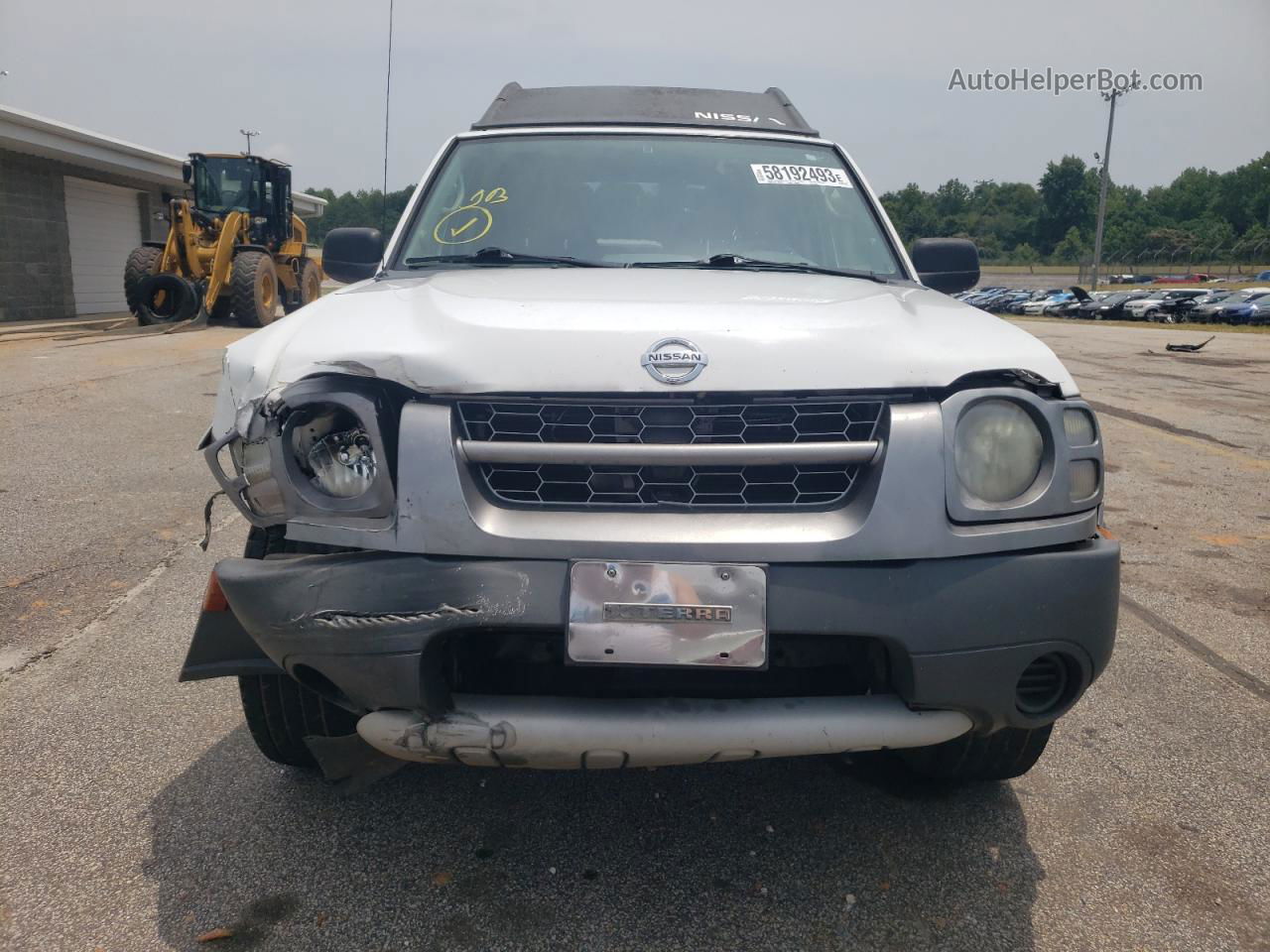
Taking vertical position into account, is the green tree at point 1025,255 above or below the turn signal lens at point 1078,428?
above

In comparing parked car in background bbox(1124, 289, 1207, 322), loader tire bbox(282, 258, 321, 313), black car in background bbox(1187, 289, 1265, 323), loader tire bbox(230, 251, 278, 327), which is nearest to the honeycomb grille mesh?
loader tire bbox(230, 251, 278, 327)

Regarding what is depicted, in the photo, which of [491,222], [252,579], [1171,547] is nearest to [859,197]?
[491,222]

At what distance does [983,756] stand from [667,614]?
1069 mm

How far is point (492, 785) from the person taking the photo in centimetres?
267

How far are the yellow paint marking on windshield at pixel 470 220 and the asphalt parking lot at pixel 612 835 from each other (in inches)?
64.4

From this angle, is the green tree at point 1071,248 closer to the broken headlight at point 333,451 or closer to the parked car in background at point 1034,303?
the parked car in background at point 1034,303

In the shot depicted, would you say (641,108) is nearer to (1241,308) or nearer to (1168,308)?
(1241,308)

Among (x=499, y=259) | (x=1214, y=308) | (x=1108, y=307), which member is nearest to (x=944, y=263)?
(x=499, y=259)

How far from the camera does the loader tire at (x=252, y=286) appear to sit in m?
17.3

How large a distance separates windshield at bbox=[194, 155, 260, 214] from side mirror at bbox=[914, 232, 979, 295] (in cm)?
1763

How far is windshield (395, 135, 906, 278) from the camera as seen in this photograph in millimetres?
3184

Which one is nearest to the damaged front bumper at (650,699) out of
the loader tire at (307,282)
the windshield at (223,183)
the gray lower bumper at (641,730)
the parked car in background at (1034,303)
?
the gray lower bumper at (641,730)

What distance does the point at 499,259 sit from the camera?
307 centimetres

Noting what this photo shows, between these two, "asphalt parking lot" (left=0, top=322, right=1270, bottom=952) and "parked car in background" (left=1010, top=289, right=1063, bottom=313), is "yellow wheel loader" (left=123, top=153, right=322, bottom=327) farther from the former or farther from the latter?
"parked car in background" (left=1010, top=289, right=1063, bottom=313)
